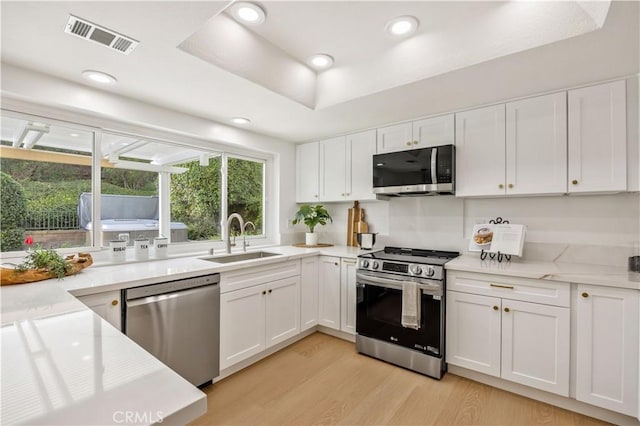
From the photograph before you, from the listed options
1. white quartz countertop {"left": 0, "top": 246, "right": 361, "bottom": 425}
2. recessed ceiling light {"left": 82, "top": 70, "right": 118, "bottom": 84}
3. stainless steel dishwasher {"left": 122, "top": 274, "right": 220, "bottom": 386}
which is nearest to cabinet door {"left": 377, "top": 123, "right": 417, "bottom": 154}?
stainless steel dishwasher {"left": 122, "top": 274, "right": 220, "bottom": 386}

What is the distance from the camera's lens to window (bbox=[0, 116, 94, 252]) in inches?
78.4

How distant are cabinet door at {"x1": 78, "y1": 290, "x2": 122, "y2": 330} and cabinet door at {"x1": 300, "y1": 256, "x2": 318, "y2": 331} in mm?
1566

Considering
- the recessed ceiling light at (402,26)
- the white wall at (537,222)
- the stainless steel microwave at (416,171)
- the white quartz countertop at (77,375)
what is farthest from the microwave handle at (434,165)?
the white quartz countertop at (77,375)

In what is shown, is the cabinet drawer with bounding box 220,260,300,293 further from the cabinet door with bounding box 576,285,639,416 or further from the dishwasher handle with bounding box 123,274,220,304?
the cabinet door with bounding box 576,285,639,416

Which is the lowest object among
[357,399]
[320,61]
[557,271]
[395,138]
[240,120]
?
[357,399]

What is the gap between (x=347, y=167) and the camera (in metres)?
3.31

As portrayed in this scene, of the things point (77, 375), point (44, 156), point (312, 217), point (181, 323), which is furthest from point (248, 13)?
point (312, 217)

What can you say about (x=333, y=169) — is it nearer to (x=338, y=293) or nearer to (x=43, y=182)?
(x=338, y=293)

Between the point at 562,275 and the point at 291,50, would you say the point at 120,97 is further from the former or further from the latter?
the point at 562,275

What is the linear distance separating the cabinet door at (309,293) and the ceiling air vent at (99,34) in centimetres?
214

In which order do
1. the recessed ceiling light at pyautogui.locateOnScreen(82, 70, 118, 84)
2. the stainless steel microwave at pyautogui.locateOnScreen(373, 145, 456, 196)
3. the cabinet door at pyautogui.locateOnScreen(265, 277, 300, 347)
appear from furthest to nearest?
the cabinet door at pyautogui.locateOnScreen(265, 277, 300, 347) < the stainless steel microwave at pyautogui.locateOnScreen(373, 145, 456, 196) < the recessed ceiling light at pyautogui.locateOnScreen(82, 70, 118, 84)

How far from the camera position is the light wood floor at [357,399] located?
189 centimetres

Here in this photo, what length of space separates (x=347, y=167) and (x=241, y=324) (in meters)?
1.89

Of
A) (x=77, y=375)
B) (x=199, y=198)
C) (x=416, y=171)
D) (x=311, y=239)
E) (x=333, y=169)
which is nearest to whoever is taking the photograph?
(x=77, y=375)
